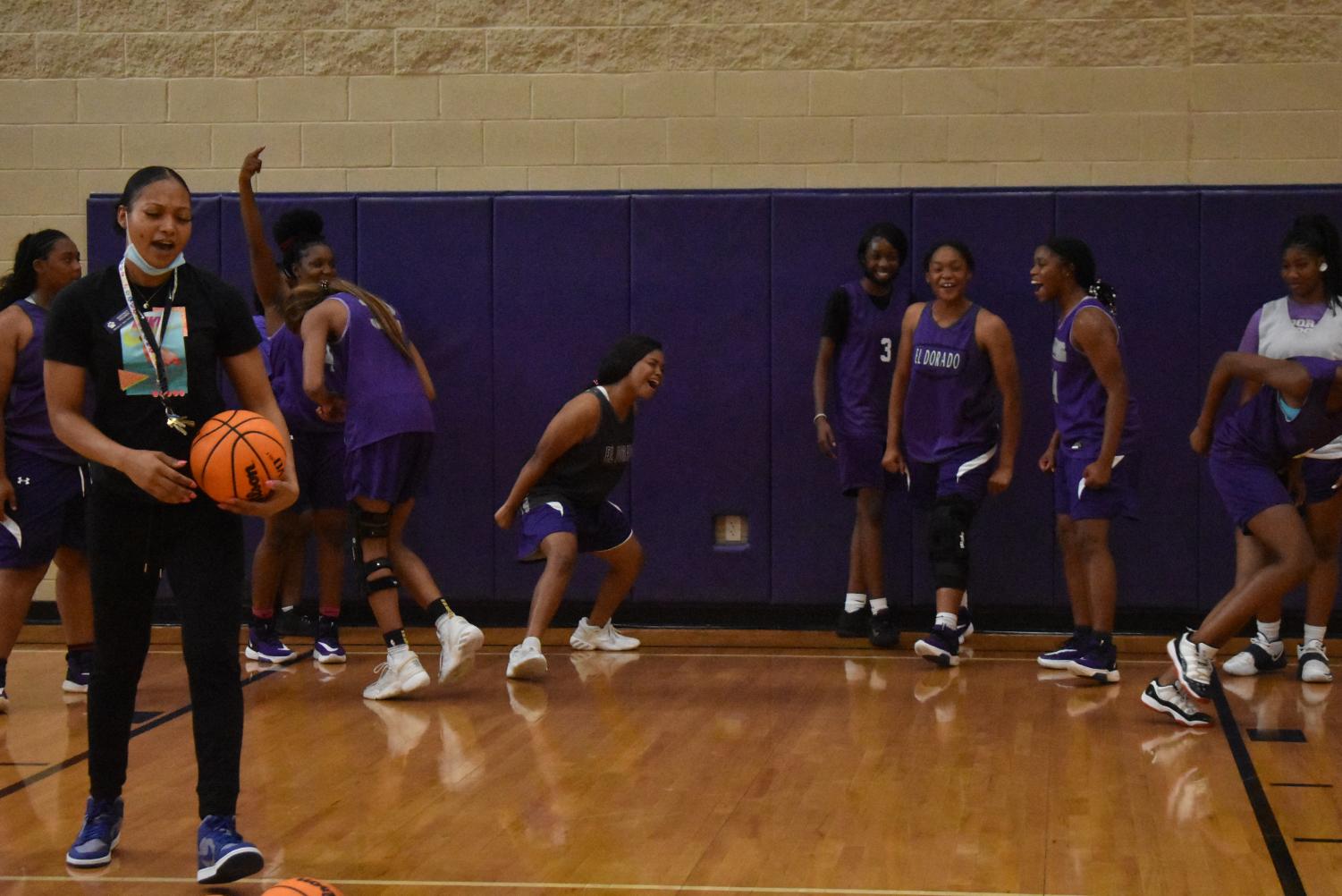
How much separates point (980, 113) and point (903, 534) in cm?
198

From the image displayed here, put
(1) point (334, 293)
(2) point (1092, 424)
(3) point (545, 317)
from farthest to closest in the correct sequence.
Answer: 1. (3) point (545, 317)
2. (1) point (334, 293)
3. (2) point (1092, 424)

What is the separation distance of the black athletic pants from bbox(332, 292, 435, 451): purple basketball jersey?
91.2 inches

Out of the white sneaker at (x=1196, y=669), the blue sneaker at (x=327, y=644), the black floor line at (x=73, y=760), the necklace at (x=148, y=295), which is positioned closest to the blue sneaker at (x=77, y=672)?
the black floor line at (x=73, y=760)

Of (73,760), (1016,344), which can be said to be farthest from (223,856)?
(1016,344)

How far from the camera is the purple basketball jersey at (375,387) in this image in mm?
6168

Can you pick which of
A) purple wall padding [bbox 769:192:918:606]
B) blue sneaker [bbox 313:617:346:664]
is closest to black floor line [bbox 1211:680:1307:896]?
purple wall padding [bbox 769:192:918:606]

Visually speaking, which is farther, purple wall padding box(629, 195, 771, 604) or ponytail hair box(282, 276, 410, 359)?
purple wall padding box(629, 195, 771, 604)

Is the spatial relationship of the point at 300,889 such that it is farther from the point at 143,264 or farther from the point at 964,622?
the point at 964,622

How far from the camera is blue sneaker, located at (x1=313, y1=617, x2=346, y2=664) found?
6.81 m

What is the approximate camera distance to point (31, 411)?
19.5 feet

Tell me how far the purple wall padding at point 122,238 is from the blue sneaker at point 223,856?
4472 millimetres

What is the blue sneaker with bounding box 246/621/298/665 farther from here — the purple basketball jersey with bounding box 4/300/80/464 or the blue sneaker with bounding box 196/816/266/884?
the blue sneaker with bounding box 196/816/266/884

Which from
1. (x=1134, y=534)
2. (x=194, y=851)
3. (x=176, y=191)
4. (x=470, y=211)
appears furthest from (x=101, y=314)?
(x=1134, y=534)

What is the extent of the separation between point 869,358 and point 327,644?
8.72 feet
